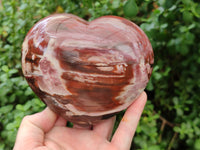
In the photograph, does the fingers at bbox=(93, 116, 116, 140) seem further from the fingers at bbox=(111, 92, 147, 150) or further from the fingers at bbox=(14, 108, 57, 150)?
the fingers at bbox=(14, 108, 57, 150)

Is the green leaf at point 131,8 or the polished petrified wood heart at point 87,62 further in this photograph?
the green leaf at point 131,8

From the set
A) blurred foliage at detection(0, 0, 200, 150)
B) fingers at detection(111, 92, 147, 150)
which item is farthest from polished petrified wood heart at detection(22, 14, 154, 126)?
blurred foliage at detection(0, 0, 200, 150)

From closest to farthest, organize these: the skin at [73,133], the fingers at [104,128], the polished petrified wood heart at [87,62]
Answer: the polished petrified wood heart at [87,62], the skin at [73,133], the fingers at [104,128]

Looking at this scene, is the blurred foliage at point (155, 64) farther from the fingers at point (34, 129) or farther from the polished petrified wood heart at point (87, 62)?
the polished petrified wood heart at point (87, 62)

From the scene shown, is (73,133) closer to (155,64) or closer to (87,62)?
(87,62)

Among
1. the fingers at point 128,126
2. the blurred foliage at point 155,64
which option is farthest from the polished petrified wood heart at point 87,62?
the blurred foliage at point 155,64

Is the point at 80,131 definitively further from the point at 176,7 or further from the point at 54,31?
the point at 176,7

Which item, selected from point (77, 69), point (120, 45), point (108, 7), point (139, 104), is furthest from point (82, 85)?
point (108, 7)

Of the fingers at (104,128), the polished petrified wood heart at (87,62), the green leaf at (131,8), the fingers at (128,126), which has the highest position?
the green leaf at (131,8)

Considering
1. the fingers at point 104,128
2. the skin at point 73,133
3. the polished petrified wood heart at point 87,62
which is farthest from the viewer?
the fingers at point 104,128
